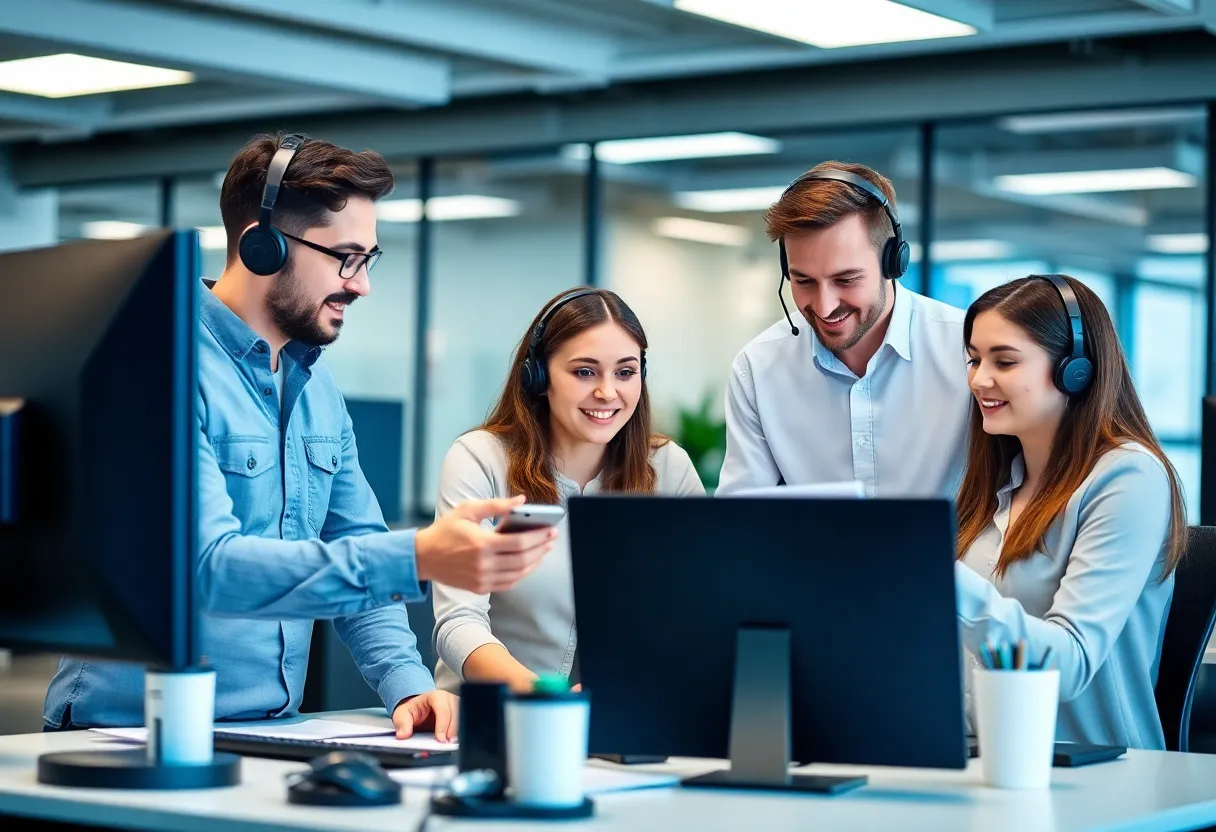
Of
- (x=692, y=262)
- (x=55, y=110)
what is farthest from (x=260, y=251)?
(x=55, y=110)

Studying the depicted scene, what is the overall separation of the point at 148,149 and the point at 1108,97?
4.88m

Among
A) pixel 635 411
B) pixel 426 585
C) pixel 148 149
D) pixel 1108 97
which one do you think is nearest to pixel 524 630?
pixel 635 411

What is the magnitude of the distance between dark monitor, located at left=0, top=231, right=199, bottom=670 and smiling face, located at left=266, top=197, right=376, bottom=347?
526 millimetres

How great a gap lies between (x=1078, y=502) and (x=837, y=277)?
0.57 meters

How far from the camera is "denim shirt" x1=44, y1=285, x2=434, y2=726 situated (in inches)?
73.6

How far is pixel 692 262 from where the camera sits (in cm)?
762

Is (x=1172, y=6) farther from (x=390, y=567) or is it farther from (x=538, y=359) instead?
(x=390, y=567)

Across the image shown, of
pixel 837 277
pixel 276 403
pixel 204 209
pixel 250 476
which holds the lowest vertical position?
pixel 250 476

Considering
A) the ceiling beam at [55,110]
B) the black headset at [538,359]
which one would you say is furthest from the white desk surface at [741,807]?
the ceiling beam at [55,110]

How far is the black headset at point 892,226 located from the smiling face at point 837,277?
0.12 feet

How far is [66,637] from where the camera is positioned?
1.71 meters

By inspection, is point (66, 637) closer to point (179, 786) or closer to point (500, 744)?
point (179, 786)

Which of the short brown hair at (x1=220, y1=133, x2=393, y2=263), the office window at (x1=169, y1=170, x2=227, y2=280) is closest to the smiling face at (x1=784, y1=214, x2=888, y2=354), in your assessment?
the short brown hair at (x1=220, y1=133, x2=393, y2=263)

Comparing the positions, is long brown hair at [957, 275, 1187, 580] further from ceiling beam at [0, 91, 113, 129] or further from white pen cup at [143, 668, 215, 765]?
ceiling beam at [0, 91, 113, 129]
